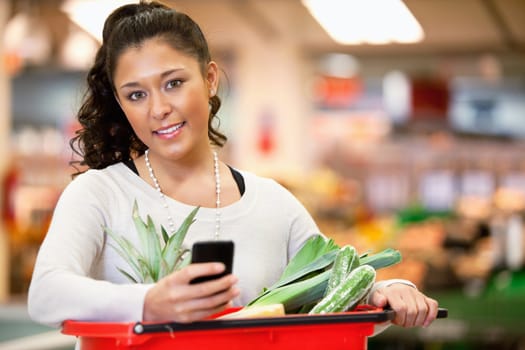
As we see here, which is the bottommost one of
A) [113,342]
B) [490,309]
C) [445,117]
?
[490,309]

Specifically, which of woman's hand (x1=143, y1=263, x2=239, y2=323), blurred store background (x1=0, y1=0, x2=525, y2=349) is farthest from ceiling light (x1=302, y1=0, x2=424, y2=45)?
woman's hand (x1=143, y1=263, x2=239, y2=323)

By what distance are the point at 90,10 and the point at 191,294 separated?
26.0 feet

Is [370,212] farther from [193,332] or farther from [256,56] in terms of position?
[193,332]

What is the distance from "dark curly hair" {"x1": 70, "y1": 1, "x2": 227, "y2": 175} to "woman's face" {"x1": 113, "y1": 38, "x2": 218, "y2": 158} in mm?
28

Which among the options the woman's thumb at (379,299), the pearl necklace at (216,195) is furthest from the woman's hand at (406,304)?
the pearl necklace at (216,195)

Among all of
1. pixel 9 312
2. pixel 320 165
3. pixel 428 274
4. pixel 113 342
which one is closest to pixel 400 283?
pixel 113 342

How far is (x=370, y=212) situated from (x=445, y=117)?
161 centimetres

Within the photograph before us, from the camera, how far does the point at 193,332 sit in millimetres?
1559

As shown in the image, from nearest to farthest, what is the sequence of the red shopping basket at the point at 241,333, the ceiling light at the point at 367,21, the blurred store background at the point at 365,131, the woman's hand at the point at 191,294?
the woman's hand at the point at 191,294 → the red shopping basket at the point at 241,333 → the blurred store background at the point at 365,131 → the ceiling light at the point at 367,21

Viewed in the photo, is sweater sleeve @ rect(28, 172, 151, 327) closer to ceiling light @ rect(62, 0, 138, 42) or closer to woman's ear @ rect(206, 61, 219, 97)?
woman's ear @ rect(206, 61, 219, 97)

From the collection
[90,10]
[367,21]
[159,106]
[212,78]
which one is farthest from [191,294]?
[367,21]

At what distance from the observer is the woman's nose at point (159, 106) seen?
1813mm

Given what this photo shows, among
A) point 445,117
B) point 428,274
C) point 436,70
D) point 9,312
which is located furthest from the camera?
point 445,117

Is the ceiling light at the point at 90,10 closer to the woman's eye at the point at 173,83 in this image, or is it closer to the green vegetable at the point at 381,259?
the woman's eye at the point at 173,83
